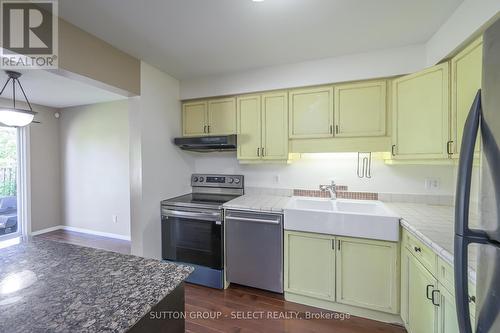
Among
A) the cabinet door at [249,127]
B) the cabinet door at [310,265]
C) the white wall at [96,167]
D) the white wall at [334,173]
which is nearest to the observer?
the cabinet door at [310,265]

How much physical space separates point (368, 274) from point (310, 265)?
48 cm

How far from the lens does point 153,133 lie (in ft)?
8.09

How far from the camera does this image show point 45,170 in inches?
166

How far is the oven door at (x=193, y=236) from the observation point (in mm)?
2314

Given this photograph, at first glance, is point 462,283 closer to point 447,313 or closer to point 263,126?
point 447,313

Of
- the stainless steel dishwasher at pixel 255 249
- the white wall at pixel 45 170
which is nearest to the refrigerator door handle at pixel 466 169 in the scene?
the stainless steel dishwasher at pixel 255 249

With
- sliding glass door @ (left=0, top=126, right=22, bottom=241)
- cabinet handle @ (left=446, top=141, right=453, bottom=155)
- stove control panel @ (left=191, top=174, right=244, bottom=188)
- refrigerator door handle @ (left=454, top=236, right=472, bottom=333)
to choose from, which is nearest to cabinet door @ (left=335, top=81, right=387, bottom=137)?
cabinet handle @ (left=446, top=141, right=453, bottom=155)

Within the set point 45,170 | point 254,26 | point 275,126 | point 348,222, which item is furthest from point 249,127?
point 45,170

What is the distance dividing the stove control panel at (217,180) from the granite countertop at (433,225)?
1.76 m

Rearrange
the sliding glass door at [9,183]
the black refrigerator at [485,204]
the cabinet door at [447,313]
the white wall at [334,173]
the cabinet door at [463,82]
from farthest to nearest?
the sliding glass door at [9,183]
the white wall at [334,173]
the cabinet door at [463,82]
the cabinet door at [447,313]
the black refrigerator at [485,204]

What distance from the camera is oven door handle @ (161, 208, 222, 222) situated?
2.32 meters

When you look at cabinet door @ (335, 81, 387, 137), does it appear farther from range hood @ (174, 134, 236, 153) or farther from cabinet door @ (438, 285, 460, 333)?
cabinet door @ (438, 285, 460, 333)

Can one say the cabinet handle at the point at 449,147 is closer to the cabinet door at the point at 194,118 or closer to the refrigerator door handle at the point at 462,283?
the refrigerator door handle at the point at 462,283

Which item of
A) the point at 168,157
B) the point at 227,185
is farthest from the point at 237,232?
the point at 168,157
